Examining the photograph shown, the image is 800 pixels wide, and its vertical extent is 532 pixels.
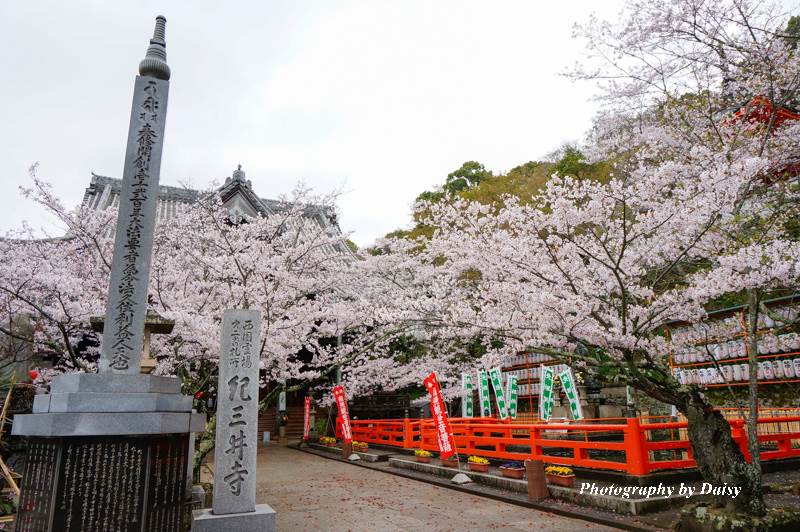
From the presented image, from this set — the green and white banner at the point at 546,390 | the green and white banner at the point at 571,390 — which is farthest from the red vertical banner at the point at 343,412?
the green and white banner at the point at 571,390

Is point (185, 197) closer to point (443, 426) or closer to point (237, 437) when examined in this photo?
point (443, 426)

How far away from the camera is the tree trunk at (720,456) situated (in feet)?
20.4

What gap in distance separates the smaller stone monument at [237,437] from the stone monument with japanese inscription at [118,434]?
0.62 m

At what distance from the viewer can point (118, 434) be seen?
16.0 ft

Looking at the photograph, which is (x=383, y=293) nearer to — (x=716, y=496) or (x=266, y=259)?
(x=266, y=259)

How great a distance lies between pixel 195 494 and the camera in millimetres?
7941

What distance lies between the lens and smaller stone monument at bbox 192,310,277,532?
18.8 feet

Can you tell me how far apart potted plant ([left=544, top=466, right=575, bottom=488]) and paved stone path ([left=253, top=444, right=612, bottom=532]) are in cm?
116

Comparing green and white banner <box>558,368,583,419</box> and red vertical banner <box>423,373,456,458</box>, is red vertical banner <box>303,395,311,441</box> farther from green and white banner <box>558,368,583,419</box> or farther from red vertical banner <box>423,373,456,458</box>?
green and white banner <box>558,368,583,419</box>

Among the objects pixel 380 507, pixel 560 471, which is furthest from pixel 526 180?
pixel 380 507

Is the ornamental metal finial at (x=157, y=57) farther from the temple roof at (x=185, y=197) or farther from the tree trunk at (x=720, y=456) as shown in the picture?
the temple roof at (x=185, y=197)

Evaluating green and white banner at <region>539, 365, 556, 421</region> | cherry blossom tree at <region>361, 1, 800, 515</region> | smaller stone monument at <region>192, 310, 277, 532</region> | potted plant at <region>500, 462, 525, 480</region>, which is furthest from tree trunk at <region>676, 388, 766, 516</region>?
green and white banner at <region>539, 365, 556, 421</region>

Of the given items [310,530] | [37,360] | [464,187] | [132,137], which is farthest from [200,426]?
[464,187]

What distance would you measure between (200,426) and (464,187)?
25.5 metres
